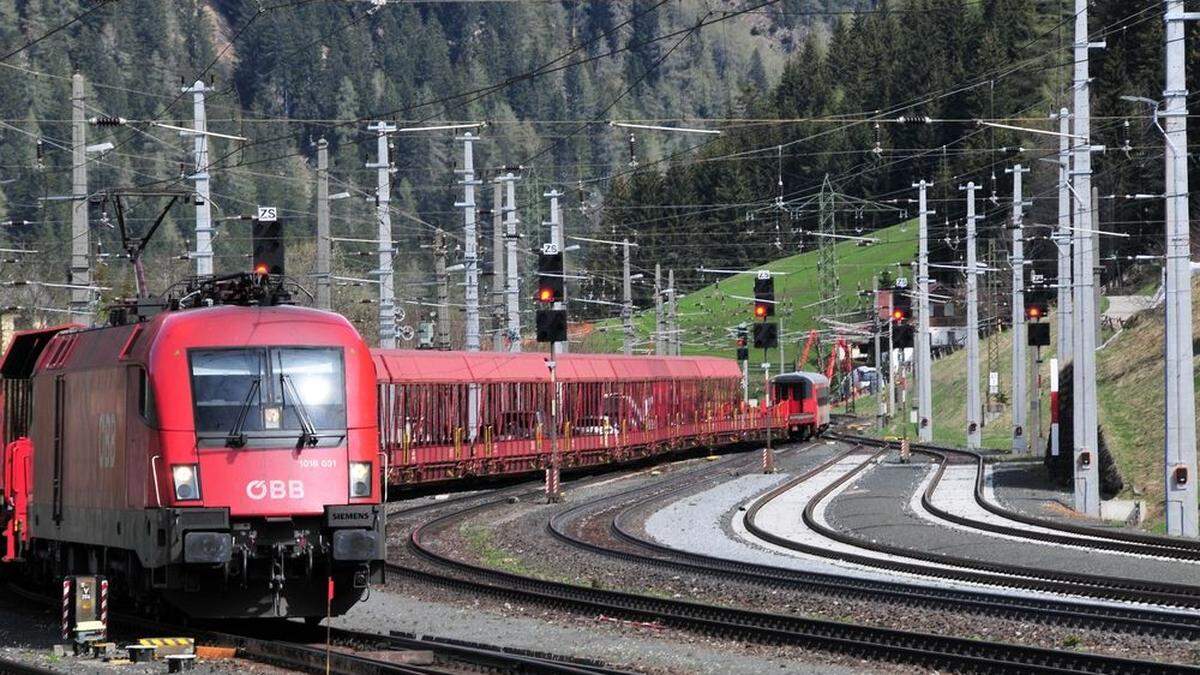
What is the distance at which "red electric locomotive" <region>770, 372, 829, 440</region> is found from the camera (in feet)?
257

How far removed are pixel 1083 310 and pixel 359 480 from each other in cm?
2378

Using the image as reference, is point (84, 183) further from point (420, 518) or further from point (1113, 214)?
point (1113, 214)

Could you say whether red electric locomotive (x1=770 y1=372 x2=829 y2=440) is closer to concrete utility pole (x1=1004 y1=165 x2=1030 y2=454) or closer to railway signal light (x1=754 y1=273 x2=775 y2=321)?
concrete utility pole (x1=1004 y1=165 x2=1030 y2=454)

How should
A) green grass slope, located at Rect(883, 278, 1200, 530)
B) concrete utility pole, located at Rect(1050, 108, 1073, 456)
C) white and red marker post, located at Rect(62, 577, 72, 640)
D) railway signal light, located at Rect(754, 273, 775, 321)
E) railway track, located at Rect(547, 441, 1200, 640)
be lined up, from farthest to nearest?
green grass slope, located at Rect(883, 278, 1200, 530)
railway signal light, located at Rect(754, 273, 775, 321)
concrete utility pole, located at Rect(1050, 108, 1073, 456)
railway track, located at Rect(547, 441, 1200, 640)
white and red marker post, located at Rect(62, 577, 72, 640)

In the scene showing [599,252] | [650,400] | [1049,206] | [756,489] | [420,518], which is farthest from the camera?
[599,252]

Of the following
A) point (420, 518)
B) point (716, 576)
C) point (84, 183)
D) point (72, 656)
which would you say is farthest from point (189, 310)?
point (84, 183)

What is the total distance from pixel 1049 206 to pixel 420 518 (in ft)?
260

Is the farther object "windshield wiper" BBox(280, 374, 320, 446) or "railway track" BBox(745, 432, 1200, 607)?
"railway track" BBox(745, 432, 1200, 607)

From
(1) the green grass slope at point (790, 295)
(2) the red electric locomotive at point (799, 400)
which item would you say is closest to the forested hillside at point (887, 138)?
(1) the green grass slope at point (790, 295)

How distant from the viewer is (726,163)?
15112 centimetres

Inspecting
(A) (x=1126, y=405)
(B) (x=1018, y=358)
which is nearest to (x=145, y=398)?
(A) (x=1126, y=405)

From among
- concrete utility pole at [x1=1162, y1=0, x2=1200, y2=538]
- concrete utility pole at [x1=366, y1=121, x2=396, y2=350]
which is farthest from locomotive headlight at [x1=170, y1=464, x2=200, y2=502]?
concrete utility pole at [x1=366, y1=121, x2=396, y2=350]

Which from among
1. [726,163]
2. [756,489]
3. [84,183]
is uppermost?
[726,163]

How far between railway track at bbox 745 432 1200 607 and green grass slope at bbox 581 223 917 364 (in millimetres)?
90684
